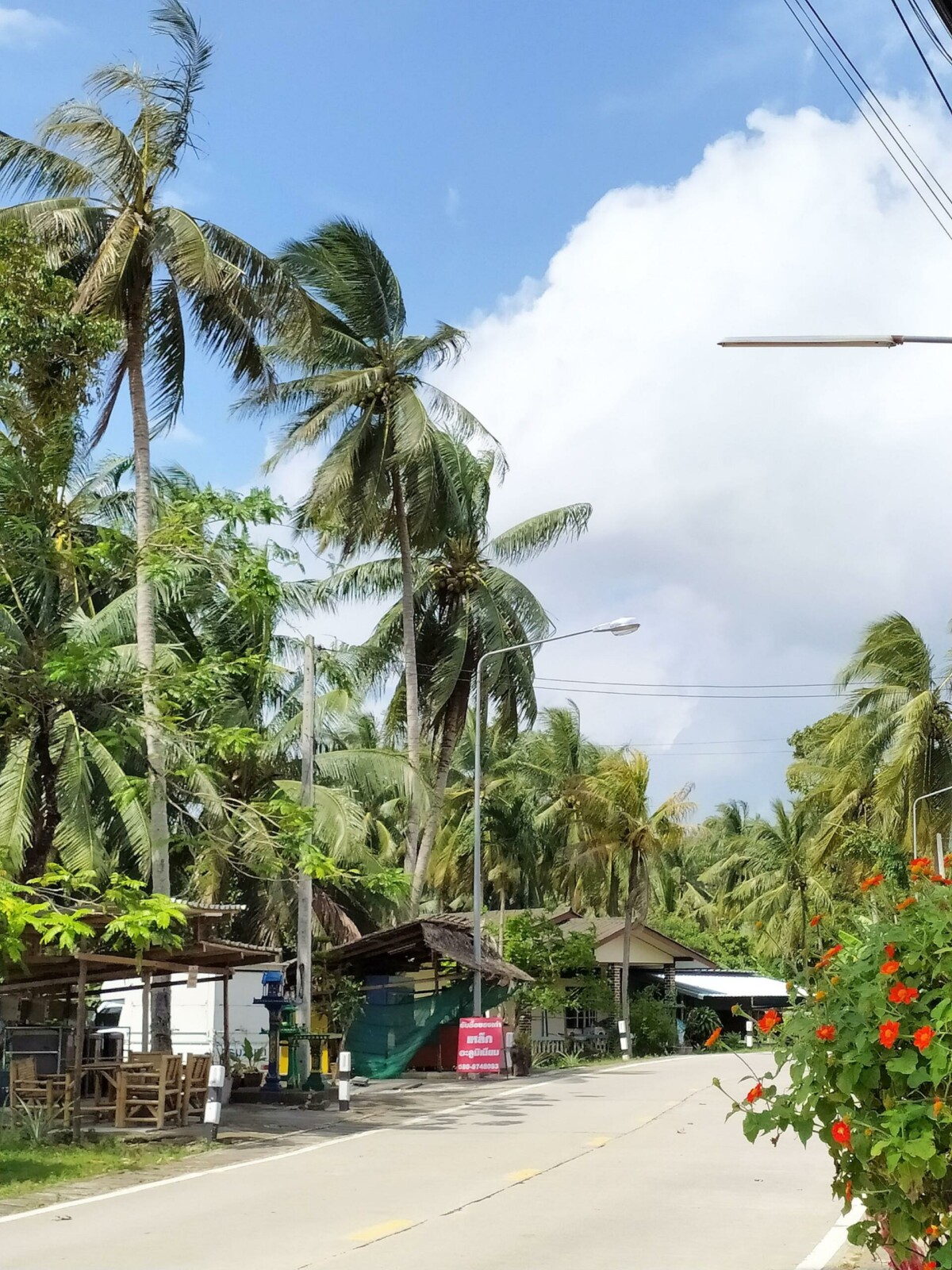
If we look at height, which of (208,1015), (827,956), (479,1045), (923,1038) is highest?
(827,956)

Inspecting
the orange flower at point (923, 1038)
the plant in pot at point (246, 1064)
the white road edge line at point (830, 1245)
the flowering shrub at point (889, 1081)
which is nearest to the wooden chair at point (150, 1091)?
the plant in pot at point (246, 1064)

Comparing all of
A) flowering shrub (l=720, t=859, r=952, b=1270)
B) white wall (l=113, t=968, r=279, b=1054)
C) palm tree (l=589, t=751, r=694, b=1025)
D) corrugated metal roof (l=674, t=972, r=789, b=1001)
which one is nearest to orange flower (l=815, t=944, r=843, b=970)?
flowering shrub (l=720, t=859, r=952, b=1270)

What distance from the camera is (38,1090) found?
18281 mm

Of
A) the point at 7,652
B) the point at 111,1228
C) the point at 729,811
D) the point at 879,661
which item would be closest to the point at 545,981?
the point at 879,661

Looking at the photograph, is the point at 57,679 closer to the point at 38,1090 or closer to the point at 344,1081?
the point at 38,1090

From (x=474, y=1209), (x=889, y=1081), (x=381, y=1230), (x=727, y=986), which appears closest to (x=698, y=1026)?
(x=727, y=986)

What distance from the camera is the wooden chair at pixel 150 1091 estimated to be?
1859 cm

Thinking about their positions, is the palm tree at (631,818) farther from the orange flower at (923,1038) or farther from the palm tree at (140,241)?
the orange flower at (923,1038)

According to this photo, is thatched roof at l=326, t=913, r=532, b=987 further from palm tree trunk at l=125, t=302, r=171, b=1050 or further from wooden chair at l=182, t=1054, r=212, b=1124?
wooden chair at l=182, t=1054, r=212, b=1124

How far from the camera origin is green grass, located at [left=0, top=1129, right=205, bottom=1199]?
13672 mm

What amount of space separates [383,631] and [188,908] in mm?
22511

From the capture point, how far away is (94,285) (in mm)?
22219

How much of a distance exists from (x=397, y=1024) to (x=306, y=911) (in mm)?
8843

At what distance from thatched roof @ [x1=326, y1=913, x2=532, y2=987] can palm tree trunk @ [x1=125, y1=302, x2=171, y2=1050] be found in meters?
8.62
